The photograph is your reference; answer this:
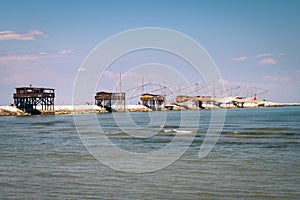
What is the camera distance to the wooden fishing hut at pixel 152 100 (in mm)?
170500

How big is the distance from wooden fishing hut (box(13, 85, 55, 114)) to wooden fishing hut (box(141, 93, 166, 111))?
52812 mm

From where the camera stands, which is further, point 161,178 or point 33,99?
point 33,99

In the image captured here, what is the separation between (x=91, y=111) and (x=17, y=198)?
430 ft

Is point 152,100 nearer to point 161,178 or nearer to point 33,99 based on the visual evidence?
point 33,99

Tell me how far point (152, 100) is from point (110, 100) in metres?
28.4

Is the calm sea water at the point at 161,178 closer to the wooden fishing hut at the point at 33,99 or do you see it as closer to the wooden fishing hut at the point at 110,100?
the wooden fishing hut at the point at 33,99

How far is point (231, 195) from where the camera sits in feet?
49.9

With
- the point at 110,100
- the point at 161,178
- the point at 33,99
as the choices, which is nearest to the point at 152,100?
the point at 110,100

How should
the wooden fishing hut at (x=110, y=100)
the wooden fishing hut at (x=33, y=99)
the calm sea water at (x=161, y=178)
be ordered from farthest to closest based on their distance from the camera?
the wooden fishing hut at (x=110, y=100) → the wooden fishing hut at (x=33, y=99) → the calm sea water at (x=161, y=178)

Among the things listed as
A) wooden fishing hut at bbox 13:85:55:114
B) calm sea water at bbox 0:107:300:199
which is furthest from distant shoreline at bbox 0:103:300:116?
calm sea water at bbox 0:107:300:199

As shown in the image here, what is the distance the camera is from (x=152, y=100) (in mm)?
172875

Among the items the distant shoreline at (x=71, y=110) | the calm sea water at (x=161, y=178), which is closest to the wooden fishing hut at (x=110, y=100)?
the distant shoreline at (x=71, y=110)

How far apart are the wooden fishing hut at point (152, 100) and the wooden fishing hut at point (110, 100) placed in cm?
→ 1546

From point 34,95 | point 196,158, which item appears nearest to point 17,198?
point 196,158
